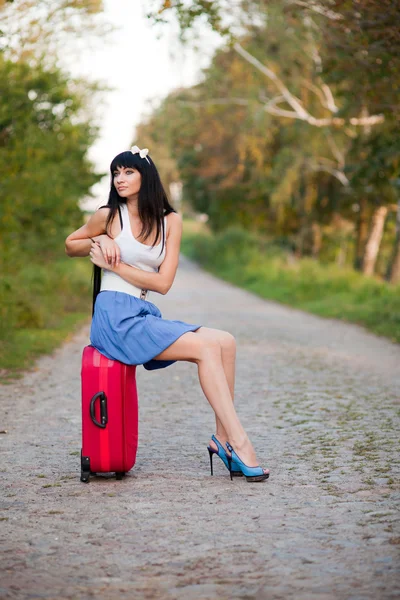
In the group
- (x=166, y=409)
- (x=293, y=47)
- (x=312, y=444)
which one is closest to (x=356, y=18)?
(x=166, y=409)

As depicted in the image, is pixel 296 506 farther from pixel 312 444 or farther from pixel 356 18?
pixel 356 18

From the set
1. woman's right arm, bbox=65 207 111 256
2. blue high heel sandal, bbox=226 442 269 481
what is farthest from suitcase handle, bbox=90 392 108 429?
woman's right arm, bbox=65 207 111 256

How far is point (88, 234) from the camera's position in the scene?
19.3 feet

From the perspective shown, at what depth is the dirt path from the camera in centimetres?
385

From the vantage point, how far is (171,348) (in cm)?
557

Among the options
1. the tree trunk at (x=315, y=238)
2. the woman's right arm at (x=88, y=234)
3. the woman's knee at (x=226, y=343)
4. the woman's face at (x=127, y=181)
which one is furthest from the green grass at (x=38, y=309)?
the tree trunk at (x=315, y=238)

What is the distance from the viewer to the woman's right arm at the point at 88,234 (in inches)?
230

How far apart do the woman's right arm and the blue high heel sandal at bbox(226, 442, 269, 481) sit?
1502mm

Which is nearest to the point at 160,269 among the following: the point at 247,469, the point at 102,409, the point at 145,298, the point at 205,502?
the point at 145,298

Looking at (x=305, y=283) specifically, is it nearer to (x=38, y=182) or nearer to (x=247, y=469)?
(x=38, y=182)

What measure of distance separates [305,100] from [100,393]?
24.6 m

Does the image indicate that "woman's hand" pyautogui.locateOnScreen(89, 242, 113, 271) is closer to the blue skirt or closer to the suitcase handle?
the blue skirt

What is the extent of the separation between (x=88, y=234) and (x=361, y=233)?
90.1 feet

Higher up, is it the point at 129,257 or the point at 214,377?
the point at 129,257
